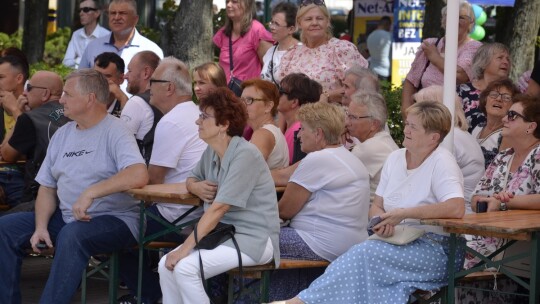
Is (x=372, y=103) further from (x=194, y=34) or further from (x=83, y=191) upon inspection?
(x=194, y=34)

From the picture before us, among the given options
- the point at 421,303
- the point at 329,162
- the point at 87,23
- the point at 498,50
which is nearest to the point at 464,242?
the point at 421,303

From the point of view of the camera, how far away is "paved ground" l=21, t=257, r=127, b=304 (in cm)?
794

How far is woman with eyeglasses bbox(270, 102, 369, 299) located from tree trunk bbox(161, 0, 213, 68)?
224 inches

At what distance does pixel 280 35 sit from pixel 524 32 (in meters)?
5.86

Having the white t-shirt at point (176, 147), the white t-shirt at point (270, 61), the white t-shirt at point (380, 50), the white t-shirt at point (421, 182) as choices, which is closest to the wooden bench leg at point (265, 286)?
the white t-shirt at point (421, 182)

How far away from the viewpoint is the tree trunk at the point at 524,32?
13.8 m

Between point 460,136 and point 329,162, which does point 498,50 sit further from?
point 329,162

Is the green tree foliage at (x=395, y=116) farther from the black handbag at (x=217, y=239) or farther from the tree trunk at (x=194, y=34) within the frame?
the black handbag at (x=217, y=239)

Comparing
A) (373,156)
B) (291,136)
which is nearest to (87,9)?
(291,136)

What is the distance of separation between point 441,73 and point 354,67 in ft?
3.25

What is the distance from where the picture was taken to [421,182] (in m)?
5.91

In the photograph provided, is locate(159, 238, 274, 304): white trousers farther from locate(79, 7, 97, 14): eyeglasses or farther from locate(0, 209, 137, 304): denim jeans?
locate(79, 7, 97, 14): eyeglasses

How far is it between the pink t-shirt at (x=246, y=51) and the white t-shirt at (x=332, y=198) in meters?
3.31

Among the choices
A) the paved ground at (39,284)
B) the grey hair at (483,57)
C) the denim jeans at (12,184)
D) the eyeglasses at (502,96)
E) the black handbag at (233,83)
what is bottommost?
the paved ground at (39,284)
